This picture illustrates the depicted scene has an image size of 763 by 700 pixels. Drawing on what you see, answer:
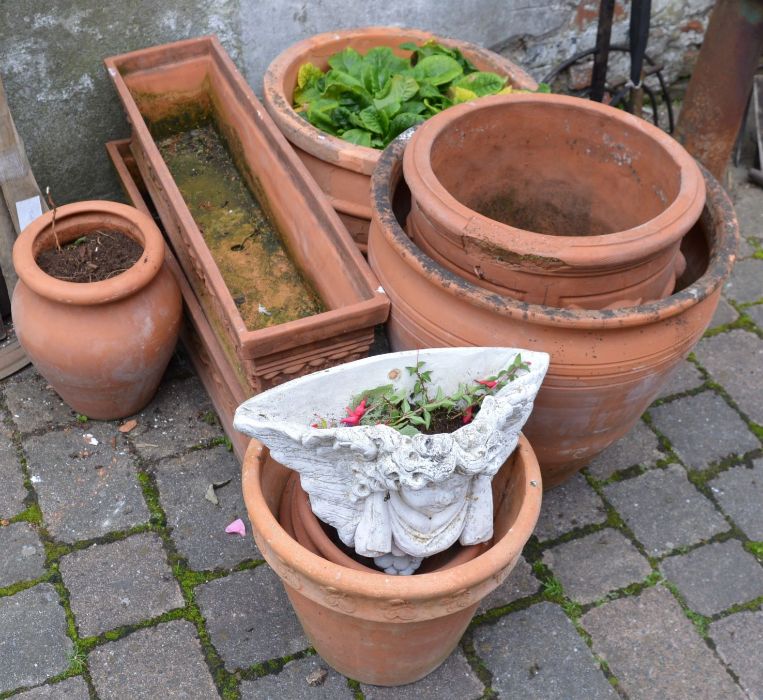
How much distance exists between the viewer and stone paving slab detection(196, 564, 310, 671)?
279 cm

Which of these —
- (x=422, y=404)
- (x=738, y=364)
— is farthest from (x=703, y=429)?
(x=422, y=404)

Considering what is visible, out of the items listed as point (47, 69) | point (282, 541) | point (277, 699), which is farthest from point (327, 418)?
point (47, 69)

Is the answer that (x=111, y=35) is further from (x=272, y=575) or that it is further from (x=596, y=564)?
(x=596, y=564)

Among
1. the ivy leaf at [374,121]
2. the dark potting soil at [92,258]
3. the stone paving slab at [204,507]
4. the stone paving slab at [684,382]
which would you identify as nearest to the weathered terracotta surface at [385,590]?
the stone paving slab at [204,507]

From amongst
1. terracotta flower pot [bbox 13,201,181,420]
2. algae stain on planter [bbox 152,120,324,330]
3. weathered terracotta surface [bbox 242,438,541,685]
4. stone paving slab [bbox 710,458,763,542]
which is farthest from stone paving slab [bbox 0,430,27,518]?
stone paving slab [bbox 710,458,763,542]

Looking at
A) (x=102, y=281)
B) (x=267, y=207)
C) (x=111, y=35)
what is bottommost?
(x=267, y=207)

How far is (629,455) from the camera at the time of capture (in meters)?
3.45

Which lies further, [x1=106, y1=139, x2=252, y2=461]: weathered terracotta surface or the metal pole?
the metal pole

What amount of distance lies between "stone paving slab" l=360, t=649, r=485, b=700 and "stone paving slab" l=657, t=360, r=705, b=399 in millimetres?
1527

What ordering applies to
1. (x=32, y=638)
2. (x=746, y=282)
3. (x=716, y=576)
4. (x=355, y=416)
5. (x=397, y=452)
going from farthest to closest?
(x=746, y=282) < (x=716, y=576) < (x=32, y=638) < (x=355, y=416) < (x=397, y=452)

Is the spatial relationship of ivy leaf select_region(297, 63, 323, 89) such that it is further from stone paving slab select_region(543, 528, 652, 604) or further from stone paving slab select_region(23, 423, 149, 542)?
stone paving slab select_region(543, 528, 652, 604)

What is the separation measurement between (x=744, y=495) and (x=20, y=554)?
2.65 meters

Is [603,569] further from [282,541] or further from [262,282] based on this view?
[262,282]

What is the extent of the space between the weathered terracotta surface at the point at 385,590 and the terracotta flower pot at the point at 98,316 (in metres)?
0.87
